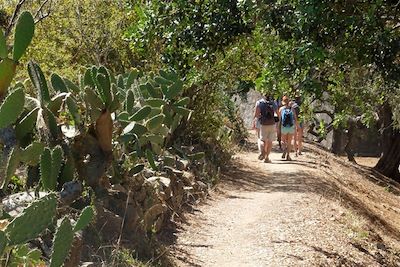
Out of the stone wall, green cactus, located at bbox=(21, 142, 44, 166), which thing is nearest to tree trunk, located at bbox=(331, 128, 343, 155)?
the stone wall

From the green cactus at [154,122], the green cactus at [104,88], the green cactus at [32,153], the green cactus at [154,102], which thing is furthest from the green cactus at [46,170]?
the green cactus at [154,102]

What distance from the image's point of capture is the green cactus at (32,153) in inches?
211

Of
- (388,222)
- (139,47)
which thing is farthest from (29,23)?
(388,222)

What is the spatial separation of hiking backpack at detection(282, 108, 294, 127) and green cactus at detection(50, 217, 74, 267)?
1171cm

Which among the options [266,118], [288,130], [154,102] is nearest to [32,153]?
[154,102]

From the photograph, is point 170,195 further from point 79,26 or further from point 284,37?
point 79,26

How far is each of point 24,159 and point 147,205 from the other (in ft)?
8.37

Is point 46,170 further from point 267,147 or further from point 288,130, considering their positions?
point 288,130

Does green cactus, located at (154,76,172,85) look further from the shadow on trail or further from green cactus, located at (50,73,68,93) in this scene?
the shadow on trail

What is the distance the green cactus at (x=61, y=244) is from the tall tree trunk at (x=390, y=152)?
759 inches

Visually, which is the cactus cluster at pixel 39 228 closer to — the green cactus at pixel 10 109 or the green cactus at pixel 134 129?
the green cactus at pixel 10 109

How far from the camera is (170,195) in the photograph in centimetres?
903

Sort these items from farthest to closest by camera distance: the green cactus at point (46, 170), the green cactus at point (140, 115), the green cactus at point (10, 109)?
1. the green cactus at point (140, 115)
2. the green cactus at point (46, 170)
3. the green cactus at point (10, 109)

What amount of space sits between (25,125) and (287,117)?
1033 cm
